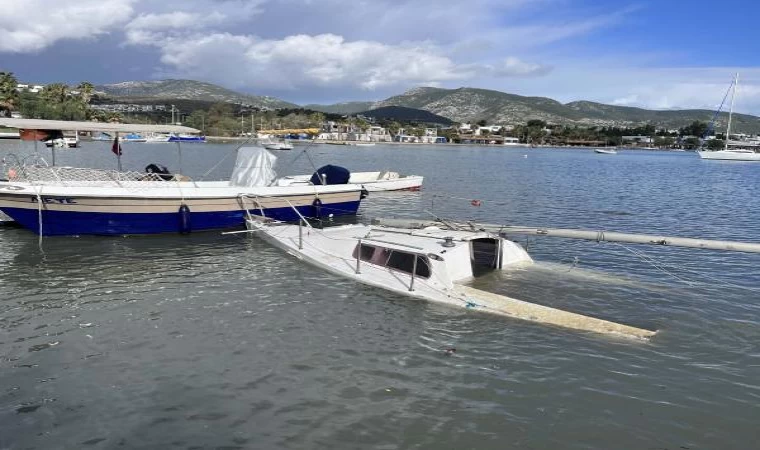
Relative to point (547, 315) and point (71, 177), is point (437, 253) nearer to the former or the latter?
point (547, 315)


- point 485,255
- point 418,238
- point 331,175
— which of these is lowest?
point 485,255

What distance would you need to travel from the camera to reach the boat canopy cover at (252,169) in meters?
30.7

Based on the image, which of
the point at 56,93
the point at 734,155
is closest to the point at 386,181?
the point at 734,155

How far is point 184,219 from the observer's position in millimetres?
26453

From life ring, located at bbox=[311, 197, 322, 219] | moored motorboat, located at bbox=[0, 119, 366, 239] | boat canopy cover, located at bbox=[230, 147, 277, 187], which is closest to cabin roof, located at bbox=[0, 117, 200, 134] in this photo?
moored motorboat, located at bbox=[0, 119, 366, 239]

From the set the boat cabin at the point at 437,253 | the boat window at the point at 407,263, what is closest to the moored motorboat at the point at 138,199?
the boat cabin at the point at 437,253

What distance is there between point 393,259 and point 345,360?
7003 mm

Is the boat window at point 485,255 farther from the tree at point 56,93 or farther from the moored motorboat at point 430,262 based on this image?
the tree at point 56,93

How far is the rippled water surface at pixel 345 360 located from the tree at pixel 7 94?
13564 centimetres

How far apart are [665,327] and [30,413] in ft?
52.9

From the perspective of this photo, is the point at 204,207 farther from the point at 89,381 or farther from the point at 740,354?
the point at 740,354

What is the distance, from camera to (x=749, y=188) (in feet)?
222

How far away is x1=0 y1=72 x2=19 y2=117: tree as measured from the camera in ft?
422

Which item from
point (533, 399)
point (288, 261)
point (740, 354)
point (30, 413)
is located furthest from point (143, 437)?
point (740, 354)
